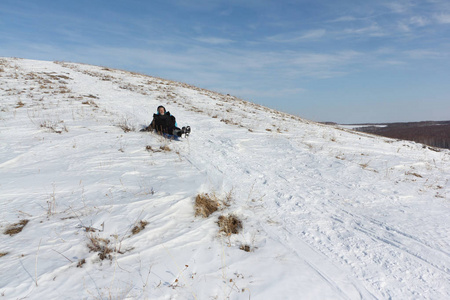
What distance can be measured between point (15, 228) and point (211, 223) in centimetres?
250

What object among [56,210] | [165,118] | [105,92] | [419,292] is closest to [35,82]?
[105,92]

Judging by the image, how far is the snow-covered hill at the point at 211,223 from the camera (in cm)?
226

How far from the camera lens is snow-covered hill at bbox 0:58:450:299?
7.43ft

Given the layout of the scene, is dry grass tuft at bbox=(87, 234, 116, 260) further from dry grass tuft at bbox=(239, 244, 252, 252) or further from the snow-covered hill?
dry grass tuft at bbox=(239, 244, 252, 252)

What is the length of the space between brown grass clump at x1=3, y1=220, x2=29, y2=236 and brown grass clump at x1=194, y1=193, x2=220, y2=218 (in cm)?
225

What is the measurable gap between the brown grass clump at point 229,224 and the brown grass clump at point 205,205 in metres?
0.27

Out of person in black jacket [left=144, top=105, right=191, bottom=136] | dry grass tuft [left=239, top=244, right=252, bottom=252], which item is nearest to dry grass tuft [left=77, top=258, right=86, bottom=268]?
dry grass tuft [left=239, top=244, right=252, bottom=252]

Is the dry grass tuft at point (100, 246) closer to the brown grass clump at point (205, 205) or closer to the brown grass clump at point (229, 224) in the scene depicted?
the brown grass clump at point (205, 205)

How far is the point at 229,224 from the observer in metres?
3.27

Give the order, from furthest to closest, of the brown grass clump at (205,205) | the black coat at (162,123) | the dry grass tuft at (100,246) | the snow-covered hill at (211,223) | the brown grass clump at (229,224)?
1. the black coat at (162,123)
2. the brown grass clump at (205,205)
3. the brown grass clump at (229,224)
4. the dry grass tuft at (100,246)
5. the snow-covered hill at (211,223)

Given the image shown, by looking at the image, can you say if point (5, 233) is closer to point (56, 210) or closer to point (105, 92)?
point (56, 210)

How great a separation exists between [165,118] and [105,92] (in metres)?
9.02

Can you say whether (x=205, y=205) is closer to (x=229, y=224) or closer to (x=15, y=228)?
(x=229, y=224)

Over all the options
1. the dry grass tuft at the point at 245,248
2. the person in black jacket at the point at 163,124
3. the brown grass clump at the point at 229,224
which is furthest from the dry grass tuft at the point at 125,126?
the dry grass tuft at the point at 245,248
